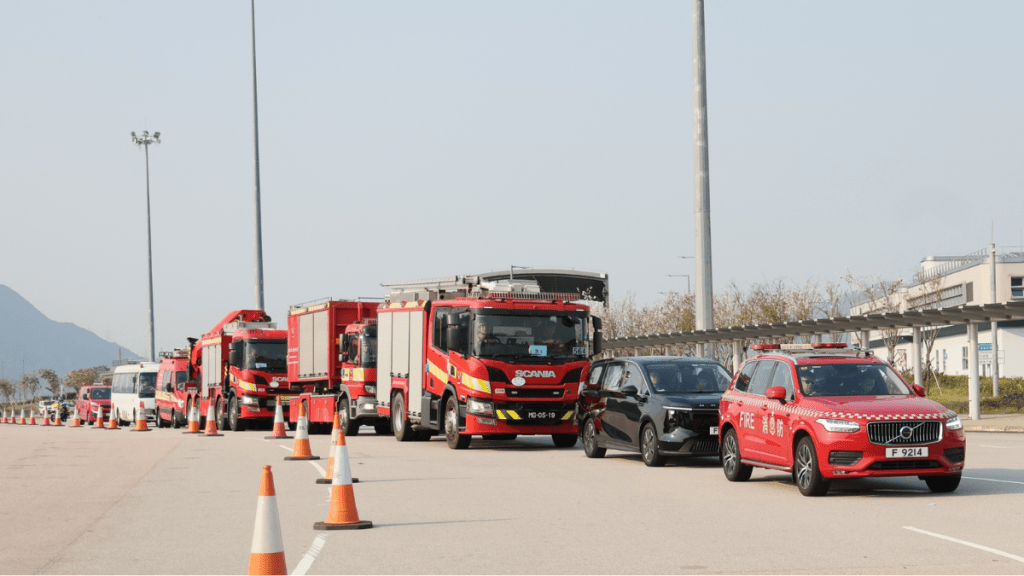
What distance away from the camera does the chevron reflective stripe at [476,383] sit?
75.7 ft

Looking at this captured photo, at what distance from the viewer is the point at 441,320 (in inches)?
961

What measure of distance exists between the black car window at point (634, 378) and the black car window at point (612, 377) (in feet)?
0.67

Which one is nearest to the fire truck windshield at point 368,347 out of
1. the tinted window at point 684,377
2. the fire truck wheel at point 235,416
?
the fire truck wheel at point 235,416

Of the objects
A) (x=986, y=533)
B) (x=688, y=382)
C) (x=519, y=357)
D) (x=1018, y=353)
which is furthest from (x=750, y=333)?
(x=1018, y=353)

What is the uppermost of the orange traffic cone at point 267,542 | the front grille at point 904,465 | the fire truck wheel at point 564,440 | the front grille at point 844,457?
the orange traffic cone at point 267,542

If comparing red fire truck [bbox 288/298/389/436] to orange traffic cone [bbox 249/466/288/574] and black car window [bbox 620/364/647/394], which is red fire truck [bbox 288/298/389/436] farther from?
orange traffic cone [bbox 249/466/288/574]

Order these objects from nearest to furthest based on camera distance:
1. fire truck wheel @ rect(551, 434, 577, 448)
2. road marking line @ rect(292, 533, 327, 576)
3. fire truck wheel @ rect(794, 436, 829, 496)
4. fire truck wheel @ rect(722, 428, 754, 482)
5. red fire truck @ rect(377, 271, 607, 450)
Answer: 1. road marking line @ rect(292, 533, 327, 576)
2. fire truck wheel @ rect(794, 436, 829, 496)
3. fire truck wheel @ rect(722, 428, 754, 482)
4. red fire truck @ rect(377, 271, 607, 450)
5. fire truck wheel @ rect(551, 434, 577, 448)

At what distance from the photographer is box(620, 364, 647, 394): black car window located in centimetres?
1938

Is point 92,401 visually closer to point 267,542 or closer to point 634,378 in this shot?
point 634,378

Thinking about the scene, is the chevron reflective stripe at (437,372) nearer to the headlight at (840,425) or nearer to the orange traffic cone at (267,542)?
the headlight at (840,425)

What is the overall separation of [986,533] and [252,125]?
39971 mm

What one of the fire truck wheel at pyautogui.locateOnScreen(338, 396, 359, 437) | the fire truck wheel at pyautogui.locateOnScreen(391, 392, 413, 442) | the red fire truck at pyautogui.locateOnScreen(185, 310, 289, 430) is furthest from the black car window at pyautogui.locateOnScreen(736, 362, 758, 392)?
the red fire truck at pyautogui.locateOnScreen(185, 310, 289, 430)

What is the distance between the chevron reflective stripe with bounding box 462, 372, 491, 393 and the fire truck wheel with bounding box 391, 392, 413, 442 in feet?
11.4

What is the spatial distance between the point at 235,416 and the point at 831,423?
1055 inches
